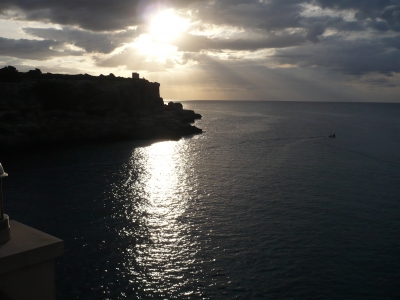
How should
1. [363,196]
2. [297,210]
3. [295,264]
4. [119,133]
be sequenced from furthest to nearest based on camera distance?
[119,133]
[363,196]
[297,210]
[295,264]

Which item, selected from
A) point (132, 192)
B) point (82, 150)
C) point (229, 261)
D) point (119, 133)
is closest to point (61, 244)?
point (229, 261)

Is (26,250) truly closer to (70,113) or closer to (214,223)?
(214,223)

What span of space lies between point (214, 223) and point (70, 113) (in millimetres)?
63614

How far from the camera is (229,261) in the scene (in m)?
25.1

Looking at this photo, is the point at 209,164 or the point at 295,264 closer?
the point at 295,264

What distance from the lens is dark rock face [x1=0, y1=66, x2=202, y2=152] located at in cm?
7281

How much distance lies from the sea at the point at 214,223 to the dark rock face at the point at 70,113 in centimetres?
1113

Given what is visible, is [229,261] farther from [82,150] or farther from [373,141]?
[373,141]

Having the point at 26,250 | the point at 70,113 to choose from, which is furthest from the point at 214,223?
the point at 70,113

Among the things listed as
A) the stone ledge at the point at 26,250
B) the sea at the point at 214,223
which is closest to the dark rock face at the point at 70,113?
the sea at the point at 214,223

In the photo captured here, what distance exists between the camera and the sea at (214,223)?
2244 cm

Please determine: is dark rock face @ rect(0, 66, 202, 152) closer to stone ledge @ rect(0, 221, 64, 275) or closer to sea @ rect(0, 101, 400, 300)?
sea @ rect(0, 101, 400, 300)

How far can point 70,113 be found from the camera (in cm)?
8406

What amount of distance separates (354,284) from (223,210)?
629 inches
